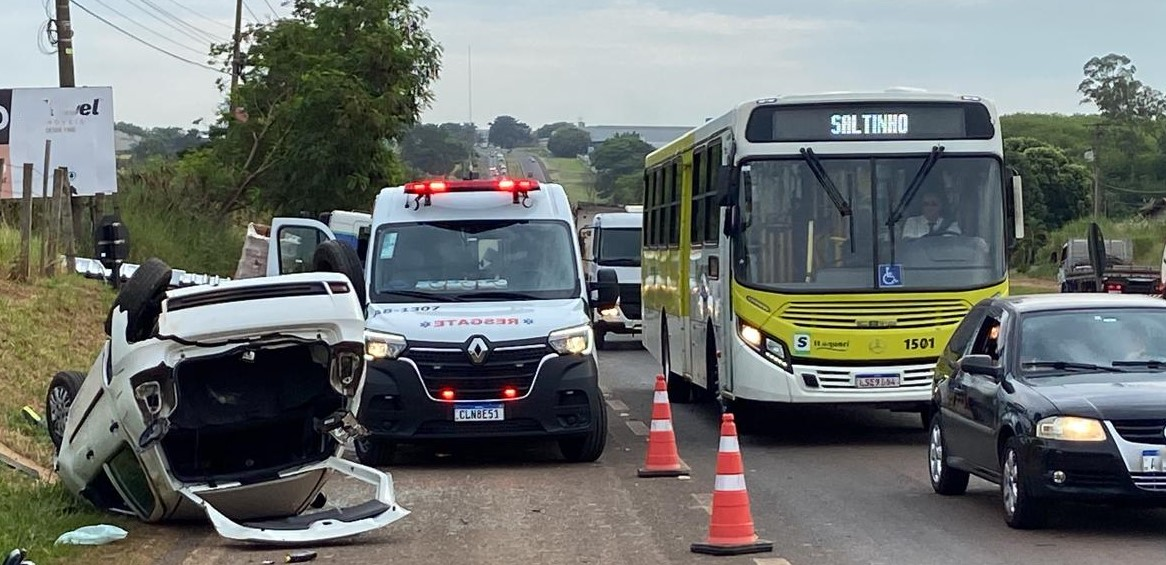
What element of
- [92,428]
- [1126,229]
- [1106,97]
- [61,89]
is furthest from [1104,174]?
[92,428]

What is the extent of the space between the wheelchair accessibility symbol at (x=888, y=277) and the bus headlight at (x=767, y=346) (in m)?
1.06

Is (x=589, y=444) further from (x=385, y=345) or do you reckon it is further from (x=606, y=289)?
(x=385, y=345)

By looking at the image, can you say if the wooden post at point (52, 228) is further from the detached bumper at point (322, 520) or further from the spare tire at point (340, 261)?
the detached bumper at point (322, 520)

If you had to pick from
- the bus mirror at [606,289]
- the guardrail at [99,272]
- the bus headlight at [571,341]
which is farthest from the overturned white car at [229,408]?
the guardrail at [99,272]

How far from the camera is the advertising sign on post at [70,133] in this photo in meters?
30.5

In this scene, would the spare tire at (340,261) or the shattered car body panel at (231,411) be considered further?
the spare tire at (340,261)

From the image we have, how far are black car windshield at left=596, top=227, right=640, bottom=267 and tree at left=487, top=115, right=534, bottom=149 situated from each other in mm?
45721

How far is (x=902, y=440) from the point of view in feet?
52.9

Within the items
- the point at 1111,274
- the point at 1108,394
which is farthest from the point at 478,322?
the point at 1111,274

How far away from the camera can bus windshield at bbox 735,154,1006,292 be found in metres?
15.3

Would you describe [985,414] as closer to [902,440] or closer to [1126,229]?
[902,440]

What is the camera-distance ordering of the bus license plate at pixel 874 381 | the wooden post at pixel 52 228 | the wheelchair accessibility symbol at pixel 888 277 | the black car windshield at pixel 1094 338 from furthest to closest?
the wooden post at pixel 52 228 < the wheelchair accessibility symbol at pixel 888 277 < the bus license plate at pixel 874 381 < the black car windshield at pixel 1094 338

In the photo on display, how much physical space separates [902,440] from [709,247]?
2.69 m

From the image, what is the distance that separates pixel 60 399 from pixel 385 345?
2.65 meters
